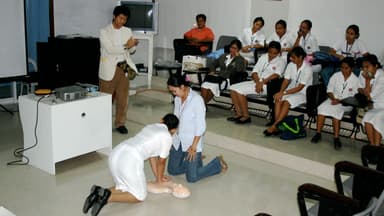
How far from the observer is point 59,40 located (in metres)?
5.54

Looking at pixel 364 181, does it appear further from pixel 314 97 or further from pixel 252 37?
pixel 252 37

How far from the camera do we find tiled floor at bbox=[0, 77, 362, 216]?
143 inches

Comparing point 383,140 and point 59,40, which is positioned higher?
point 59,40

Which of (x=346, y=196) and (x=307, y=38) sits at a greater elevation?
(x=307, y=38)

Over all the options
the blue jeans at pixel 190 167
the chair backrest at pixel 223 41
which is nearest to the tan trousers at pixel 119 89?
the blue jeans at pixel 190 167

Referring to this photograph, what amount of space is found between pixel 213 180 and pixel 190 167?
0.93 feet

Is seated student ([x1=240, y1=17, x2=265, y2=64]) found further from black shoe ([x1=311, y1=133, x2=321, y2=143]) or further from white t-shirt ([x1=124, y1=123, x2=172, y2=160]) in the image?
white t-shirt ([x1=124, y1=123, x2=172, y2=160])

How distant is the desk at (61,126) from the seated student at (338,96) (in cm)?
234

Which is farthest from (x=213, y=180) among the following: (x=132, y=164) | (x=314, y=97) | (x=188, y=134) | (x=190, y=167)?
(x=314, y=97)

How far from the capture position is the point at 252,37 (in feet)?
25.0

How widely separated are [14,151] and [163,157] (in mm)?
1916

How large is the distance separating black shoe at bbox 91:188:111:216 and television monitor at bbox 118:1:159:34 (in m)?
4.86

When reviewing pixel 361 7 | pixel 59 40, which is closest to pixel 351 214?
pixel 59 40

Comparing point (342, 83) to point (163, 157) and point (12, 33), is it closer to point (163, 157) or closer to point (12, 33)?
point (163, 157)
